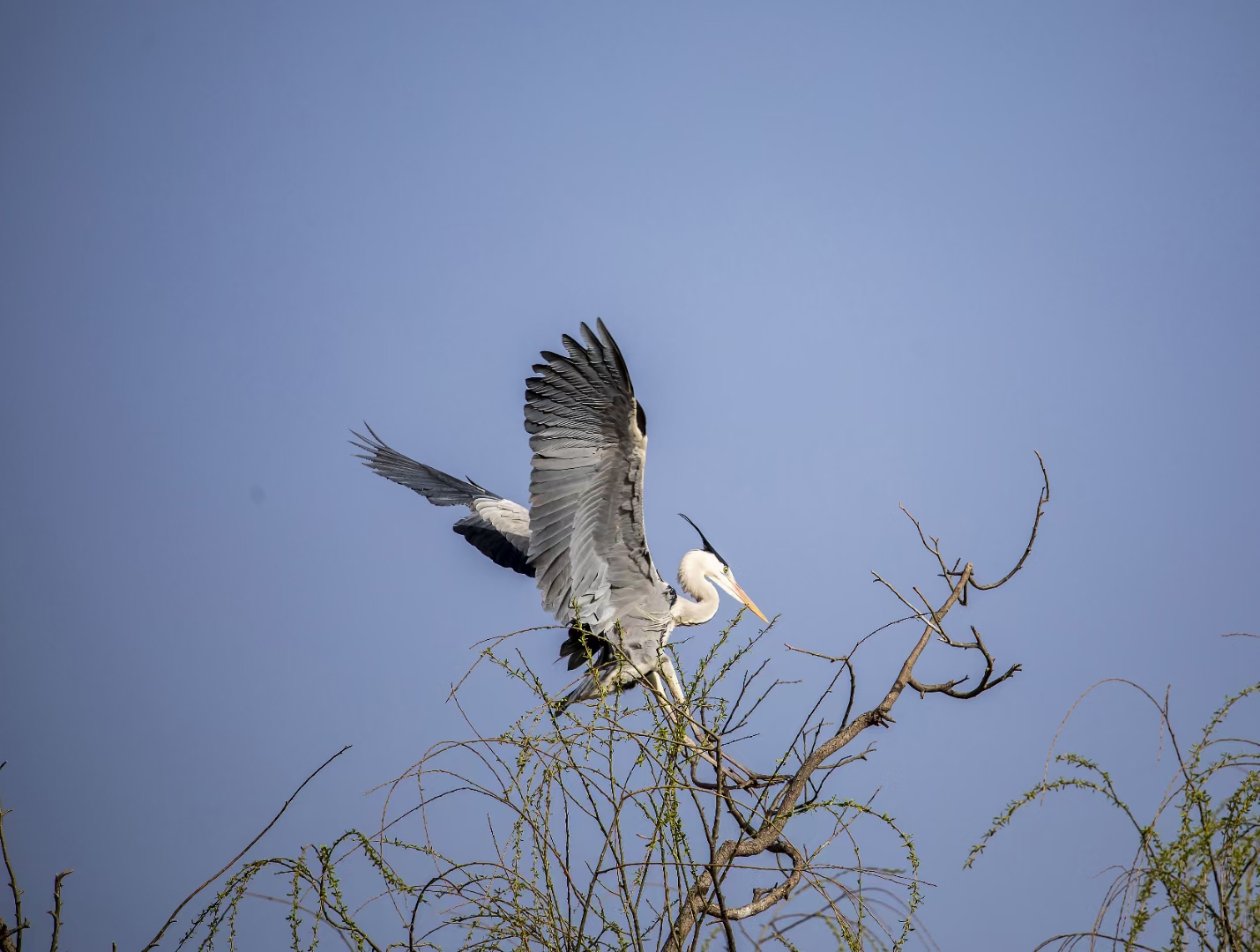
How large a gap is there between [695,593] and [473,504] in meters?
1.53

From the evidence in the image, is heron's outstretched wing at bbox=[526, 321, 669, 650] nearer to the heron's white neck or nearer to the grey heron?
the grey heron

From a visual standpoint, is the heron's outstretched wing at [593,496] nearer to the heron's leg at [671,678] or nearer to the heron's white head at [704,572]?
the heron's leg at [671,678]

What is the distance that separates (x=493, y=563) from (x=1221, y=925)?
3990 mm

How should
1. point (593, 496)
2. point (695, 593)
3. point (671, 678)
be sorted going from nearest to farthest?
1. point (593, 496)
2. point (671, 678)
3. point (695, 593)

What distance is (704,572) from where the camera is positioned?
186 inches

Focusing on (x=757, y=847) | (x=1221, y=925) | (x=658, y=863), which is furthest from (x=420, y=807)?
(x=1221, y=925)

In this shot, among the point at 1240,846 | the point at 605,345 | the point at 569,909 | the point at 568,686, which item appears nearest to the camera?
the point at 1240,846

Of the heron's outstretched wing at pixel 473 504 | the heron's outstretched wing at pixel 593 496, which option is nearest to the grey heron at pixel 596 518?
the heron's outstretched wing at pixel 593 496

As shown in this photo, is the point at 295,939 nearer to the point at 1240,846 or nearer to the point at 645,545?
the point at 1240,846

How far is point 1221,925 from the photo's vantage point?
6.14 feet

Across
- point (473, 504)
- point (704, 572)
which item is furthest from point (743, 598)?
point (473, 504)

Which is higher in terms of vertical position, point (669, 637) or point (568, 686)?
point (669, 637)

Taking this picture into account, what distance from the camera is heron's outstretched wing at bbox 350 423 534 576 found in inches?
212

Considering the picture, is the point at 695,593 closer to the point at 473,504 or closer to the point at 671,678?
the point at 671,678
